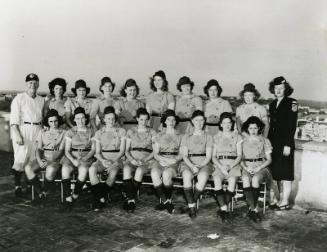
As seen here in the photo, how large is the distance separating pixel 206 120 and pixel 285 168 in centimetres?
123

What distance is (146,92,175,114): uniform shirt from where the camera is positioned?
588cm

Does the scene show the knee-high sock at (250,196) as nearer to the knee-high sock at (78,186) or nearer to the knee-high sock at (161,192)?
the knee-high sock at (161,192)

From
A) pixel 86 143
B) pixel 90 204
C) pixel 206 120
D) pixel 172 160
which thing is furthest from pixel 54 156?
pixel 206 120

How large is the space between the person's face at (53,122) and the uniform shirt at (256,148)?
8.16 feet

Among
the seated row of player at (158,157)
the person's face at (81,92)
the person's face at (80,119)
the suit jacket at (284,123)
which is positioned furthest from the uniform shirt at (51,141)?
the suit jacket at (284,123)

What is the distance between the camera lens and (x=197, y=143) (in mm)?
5160

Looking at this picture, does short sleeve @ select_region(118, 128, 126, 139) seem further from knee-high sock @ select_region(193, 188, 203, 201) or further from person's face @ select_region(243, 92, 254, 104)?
person's face @ select_region(243, 92, 254, 104)

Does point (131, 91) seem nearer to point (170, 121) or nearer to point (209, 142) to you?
point (170, 121)

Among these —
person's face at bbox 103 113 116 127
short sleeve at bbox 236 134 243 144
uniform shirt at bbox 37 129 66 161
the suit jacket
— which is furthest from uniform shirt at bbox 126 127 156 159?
the suit jacket

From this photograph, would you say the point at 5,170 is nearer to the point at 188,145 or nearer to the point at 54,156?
the point at 54,156

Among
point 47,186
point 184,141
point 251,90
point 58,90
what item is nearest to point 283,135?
point 251,90

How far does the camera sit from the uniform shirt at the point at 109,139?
5.40 m

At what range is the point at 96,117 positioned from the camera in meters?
6.14

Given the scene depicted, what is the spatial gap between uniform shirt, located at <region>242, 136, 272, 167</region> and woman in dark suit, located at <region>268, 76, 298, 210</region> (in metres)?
0.26
